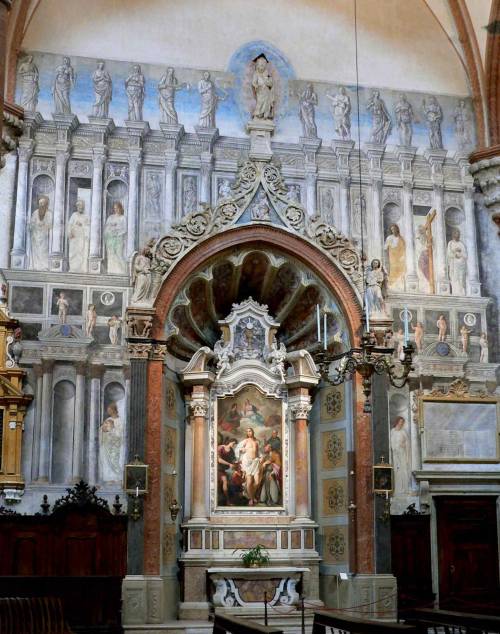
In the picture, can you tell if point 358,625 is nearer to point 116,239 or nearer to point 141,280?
point 141,280

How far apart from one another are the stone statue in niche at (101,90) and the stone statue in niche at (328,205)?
4.38 metres

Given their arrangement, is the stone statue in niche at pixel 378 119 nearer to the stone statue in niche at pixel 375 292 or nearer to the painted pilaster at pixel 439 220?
the painted pilaster at pixel 439 220

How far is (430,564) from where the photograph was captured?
→ 17797 millimetres

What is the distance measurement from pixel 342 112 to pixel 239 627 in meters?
12.1

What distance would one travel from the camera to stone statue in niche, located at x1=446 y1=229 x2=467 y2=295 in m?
19.2

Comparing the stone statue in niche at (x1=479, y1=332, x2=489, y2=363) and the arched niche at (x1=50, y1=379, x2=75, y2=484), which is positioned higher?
the stone statue in niche at (x1=479, y1=332, x2=489, y2=363)

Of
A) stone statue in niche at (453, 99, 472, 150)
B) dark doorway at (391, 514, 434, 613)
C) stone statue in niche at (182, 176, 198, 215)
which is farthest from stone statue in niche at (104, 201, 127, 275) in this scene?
stone statue in niche at (453, 99, 472, 150)

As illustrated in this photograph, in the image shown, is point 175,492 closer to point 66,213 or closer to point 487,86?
point 66,213

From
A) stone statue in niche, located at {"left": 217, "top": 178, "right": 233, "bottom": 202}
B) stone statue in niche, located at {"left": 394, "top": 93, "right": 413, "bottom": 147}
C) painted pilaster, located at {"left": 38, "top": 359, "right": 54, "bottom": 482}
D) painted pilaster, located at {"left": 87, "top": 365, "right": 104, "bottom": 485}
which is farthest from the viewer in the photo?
stone statue in niche, located at {"left": 394, "top": 93, "right": 413, "bottom": 147}

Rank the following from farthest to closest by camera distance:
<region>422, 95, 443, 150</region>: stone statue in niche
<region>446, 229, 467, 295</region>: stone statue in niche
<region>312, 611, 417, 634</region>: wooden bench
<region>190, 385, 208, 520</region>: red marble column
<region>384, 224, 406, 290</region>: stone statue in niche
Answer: <region>422, 95, 443, 150</region>: stone statue in niche < <region>446, 229, 467, 295</region>: stone statue in niche < <region>384, 224, 406, 290</region>: stone statue in niche < <region>190, 385, 208, 520</region>: red marble column < <region>312, 611, 417, 634</region>: wooden bench

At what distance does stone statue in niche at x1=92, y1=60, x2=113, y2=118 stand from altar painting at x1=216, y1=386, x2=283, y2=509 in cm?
581

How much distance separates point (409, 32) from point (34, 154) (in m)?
8.02

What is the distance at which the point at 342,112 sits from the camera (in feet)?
64.8

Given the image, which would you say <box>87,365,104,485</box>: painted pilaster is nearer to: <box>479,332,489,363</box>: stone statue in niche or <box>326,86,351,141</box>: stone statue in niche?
<box>326,86,351,141</box>: stone statue in niche
